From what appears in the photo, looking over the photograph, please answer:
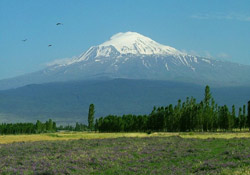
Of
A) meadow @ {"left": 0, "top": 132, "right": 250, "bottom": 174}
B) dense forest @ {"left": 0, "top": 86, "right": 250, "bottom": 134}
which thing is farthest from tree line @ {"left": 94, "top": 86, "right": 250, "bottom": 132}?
meadow @ {"left": 0, "top": 132, "right": 250, "bottom": 174}

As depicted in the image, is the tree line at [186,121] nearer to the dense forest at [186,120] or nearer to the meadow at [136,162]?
the dense forest at [186,120]

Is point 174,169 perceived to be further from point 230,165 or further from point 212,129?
Result: point 212,129

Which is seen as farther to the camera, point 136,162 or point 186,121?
point 186,121

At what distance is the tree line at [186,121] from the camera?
109 metres

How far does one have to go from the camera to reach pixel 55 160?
33500mm

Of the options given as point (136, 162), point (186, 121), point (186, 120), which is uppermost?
point (186, 120)

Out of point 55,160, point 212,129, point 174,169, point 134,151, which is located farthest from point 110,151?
point 212,129

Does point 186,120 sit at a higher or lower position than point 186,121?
higher

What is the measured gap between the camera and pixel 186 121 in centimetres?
10919

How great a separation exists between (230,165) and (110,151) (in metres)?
13.1

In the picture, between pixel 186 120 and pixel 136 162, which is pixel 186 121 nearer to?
pixel 186 120

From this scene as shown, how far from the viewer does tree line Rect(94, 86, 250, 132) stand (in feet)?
356

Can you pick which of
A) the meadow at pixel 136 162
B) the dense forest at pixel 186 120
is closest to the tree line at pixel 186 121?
the dense forest at pixel 186 120

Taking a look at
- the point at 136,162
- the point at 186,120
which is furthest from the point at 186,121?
the point at 136,162
